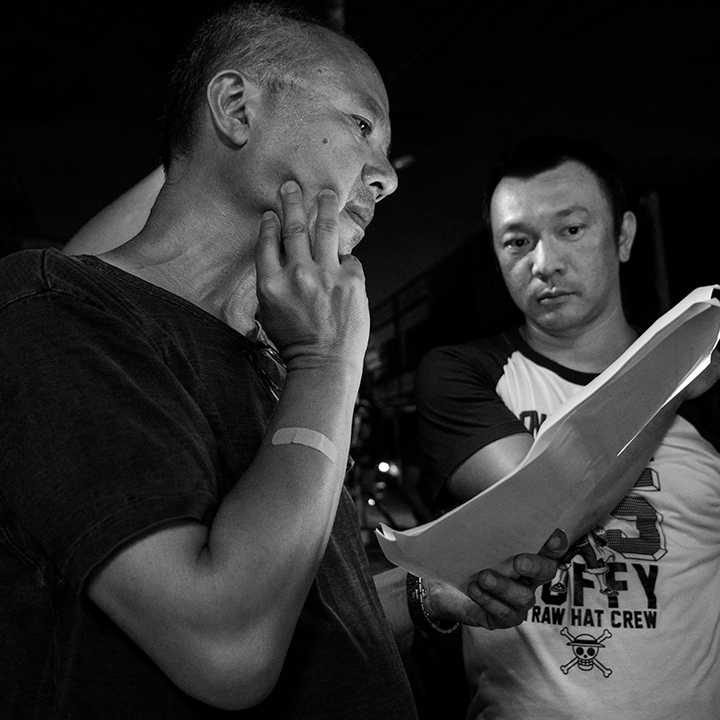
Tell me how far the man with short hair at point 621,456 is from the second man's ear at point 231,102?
0.83 m

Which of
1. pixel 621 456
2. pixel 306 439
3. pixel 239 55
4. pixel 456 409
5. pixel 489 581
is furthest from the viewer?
pixel 456 409

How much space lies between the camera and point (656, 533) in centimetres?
149

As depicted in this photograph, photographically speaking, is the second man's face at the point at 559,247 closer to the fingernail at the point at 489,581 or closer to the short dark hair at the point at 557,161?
the short dark hair at the point at 557,161

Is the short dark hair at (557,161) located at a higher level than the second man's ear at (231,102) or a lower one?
higher

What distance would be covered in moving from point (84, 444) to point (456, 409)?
1124 millimetres

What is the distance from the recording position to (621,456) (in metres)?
1.32

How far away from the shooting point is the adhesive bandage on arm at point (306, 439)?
75cm

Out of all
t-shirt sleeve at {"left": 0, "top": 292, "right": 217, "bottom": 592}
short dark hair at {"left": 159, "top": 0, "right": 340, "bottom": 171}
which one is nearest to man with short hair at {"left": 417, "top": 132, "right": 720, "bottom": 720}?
short dark hair at {"left": 159, "top": 0, "right": 340, "bottom": 171}

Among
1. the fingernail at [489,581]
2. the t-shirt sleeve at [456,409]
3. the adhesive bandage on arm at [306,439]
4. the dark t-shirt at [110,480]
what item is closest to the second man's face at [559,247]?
the t-shirt sleeve at [456,409]

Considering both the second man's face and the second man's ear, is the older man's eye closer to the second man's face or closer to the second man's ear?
the second man's ear

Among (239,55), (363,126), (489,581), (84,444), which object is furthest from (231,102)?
(489,581)

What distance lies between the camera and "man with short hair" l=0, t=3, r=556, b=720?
2.13 feet

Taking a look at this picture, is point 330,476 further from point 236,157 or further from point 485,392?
point 485,392

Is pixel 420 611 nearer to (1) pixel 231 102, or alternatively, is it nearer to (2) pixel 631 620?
(2) pixel 631 620
